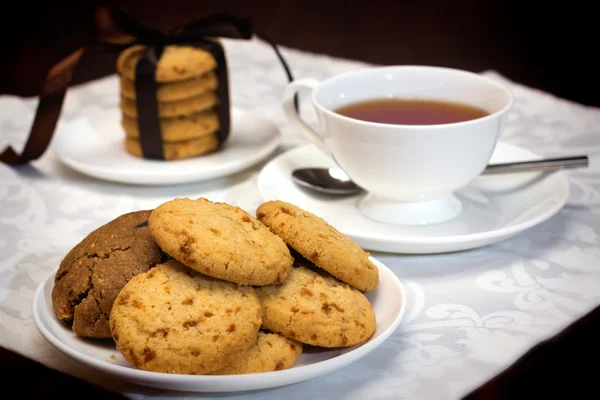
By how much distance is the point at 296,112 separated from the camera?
1.35 metres

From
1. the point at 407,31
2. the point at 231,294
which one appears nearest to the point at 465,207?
the point at 231,294

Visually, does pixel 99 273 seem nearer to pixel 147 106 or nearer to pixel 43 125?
pixel 147 106

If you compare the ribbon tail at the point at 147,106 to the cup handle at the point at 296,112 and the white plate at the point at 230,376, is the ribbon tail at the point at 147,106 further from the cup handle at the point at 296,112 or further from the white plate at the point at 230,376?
the white plate at the point at 230,376

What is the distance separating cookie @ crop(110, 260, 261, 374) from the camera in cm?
70

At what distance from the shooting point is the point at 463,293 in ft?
3.22

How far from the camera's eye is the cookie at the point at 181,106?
1.40m

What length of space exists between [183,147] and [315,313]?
777mm

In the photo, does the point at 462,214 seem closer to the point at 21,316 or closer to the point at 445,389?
the point at 445,389

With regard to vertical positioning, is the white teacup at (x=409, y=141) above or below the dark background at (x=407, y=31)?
above

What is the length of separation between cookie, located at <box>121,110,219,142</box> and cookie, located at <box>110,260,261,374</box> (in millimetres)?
685

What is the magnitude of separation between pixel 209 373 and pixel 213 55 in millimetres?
879

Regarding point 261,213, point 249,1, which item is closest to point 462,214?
point 261,213

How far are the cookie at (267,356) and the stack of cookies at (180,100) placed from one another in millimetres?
756

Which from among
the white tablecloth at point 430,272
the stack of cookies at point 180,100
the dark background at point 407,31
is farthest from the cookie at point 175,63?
the dark background at point 407,31
